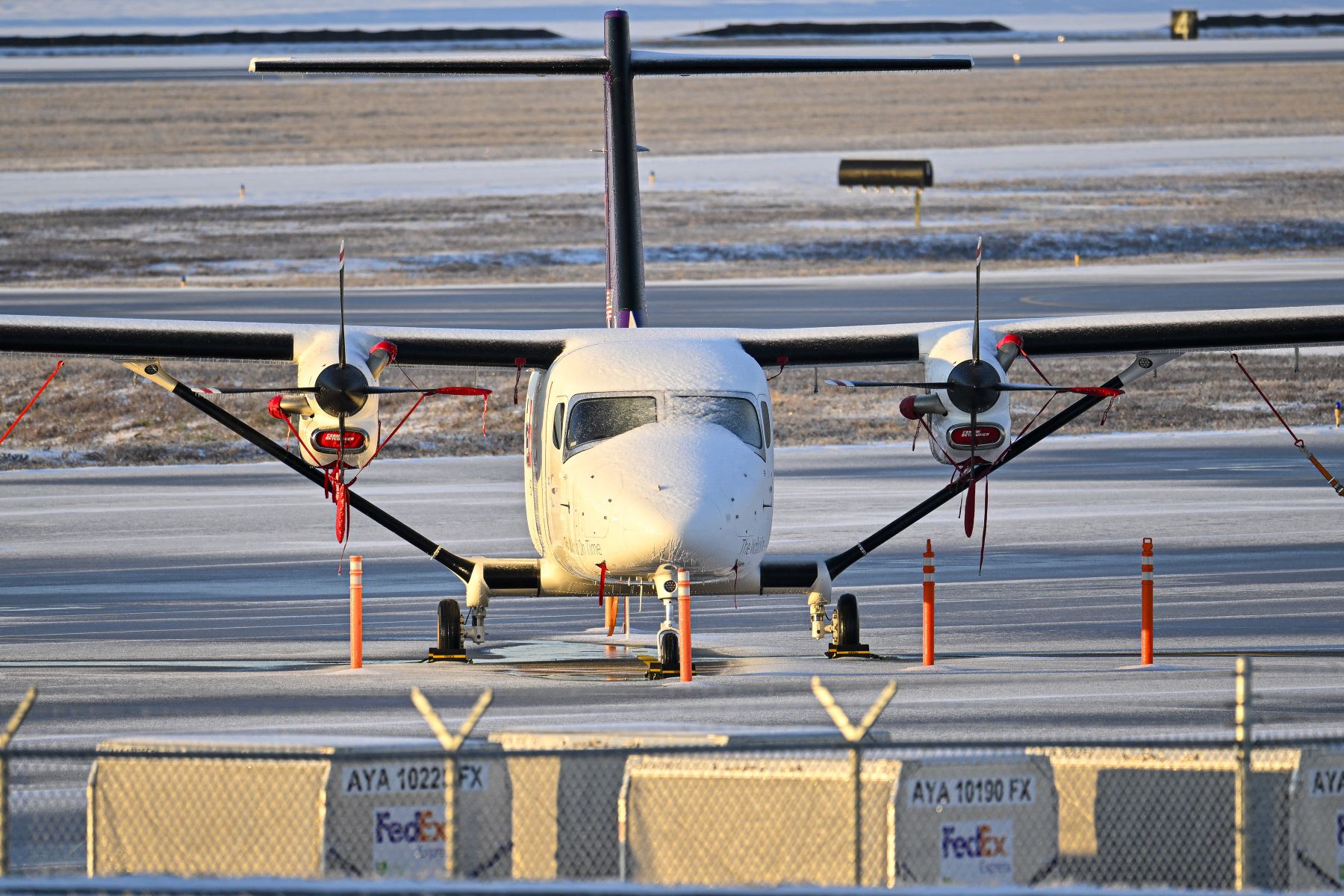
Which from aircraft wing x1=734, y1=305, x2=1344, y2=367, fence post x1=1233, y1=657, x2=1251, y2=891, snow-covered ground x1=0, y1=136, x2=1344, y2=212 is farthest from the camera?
snow-covered ground x1=0, y1=136, x2=1344, y2=212

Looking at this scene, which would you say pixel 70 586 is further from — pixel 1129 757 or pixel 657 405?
pixel 1129 757

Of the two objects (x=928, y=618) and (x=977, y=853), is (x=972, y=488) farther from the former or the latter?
(x=977, y=853)

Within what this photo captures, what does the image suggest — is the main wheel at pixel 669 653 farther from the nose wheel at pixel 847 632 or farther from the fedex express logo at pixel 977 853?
the fedex express logo at pixel 977 853

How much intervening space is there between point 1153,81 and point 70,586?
83437 millimetres

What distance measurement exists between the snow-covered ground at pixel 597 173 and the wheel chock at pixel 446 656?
48257mm

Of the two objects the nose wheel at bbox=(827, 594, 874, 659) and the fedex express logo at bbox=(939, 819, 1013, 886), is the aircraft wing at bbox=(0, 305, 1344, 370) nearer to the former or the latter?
the nose wheel at bbox=(827, 594, 874, 659)

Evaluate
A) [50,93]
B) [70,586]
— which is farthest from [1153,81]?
[70,586]

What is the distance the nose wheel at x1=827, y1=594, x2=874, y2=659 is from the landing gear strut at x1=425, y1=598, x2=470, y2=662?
2951 mm

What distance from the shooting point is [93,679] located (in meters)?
14.4

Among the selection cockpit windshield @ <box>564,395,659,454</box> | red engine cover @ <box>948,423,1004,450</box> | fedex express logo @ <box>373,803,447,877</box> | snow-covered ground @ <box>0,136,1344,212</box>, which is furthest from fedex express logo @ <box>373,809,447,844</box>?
snow-covered ground @ <box>0,136,1344,212</box>

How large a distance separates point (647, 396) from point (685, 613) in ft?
5.93

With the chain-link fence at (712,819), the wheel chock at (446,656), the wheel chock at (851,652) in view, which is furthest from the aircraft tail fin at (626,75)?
the chain-link fence at (712,819)

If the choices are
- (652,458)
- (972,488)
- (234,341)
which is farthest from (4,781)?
(972,488)

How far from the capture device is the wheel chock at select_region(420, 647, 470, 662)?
612 inches
